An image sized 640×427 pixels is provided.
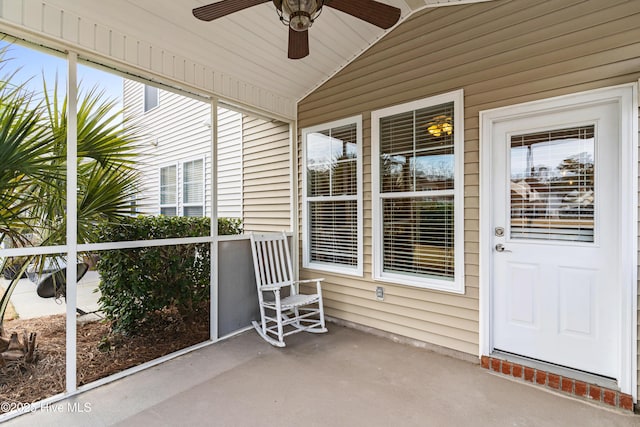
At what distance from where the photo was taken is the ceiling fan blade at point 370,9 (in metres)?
1.87

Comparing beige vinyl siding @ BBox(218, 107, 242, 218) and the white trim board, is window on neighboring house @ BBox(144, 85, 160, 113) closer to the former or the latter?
beige vinyl siding @ BBox(218, 107, 242, 218)

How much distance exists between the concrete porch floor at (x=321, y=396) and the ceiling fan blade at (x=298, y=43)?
2.54 m

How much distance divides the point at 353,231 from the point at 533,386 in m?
2.14

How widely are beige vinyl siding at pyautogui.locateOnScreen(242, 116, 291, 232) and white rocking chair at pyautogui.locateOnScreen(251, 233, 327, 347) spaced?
0.57 meters

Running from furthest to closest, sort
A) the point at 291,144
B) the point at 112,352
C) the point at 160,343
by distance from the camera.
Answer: the point at 291,144, the point at 160,343, the point at 112,352

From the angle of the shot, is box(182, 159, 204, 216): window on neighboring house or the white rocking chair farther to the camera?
box(182, 159, 204, 216): window on neighboring house

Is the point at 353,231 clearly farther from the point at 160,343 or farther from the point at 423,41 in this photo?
the point at 160,343

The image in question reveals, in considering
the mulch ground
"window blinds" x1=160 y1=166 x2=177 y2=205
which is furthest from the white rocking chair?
"window blinds" x1=160 y1=166 x2=177 y2=205

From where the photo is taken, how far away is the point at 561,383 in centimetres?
233

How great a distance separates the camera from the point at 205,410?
2.14 m

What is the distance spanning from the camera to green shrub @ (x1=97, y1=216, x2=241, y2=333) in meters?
3.08

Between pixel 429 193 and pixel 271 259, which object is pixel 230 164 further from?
pixel 429 193

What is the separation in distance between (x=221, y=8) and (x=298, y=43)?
55cm

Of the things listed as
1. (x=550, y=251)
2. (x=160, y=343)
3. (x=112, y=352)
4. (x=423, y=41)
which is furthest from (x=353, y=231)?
(x=112, y=352)
